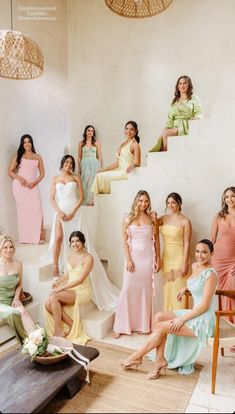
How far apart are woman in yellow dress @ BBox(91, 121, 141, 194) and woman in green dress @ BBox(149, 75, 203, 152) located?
0.39 m

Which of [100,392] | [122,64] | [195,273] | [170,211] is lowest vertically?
[100,392]

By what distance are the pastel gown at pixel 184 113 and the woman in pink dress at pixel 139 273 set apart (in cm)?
113

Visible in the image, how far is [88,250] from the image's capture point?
17.0 feet

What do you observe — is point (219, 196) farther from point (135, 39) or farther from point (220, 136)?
point (135, 39)

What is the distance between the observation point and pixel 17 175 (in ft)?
20.1

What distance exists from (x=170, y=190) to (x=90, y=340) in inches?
84.2

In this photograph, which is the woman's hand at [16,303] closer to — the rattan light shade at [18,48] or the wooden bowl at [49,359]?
the wooden bowl at [49,359]

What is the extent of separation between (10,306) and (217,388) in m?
2.48

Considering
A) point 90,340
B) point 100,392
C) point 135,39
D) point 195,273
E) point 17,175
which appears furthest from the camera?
point 135,39

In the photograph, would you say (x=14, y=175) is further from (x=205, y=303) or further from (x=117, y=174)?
(x=205, y=303)

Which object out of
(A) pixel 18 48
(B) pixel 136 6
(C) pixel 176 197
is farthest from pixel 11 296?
(B) pixel 136 6

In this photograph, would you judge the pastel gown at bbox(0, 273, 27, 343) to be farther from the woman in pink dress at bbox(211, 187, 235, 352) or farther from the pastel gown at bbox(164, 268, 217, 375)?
the woman in pink dress at bbox(211, 187, 235, 352)

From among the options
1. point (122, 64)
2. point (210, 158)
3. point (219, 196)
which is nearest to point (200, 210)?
point (219, 196)

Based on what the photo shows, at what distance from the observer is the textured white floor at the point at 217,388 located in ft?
10.4
